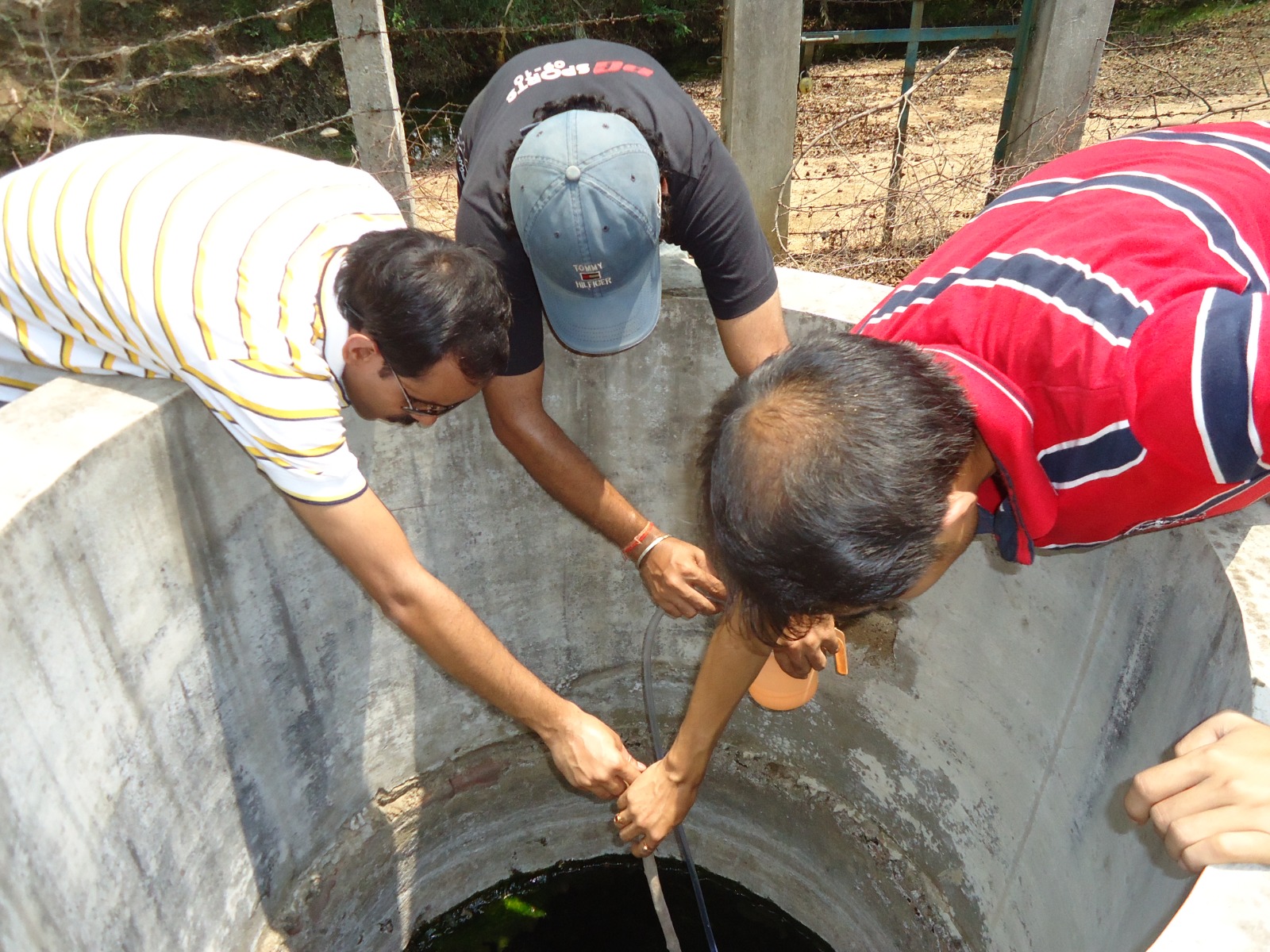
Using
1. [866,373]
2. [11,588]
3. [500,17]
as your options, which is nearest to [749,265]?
[866,373]

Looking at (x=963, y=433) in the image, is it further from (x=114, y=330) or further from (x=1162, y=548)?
(x=114, y=330)

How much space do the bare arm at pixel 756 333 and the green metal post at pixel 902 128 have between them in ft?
5.93

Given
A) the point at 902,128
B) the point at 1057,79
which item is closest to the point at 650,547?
the point at 902,128

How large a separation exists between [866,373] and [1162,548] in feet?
2.43

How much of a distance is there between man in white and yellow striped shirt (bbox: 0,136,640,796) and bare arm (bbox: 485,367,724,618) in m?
0.28

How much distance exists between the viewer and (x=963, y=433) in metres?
0.98

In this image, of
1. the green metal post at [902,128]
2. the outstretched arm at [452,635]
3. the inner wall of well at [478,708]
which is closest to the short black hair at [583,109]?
the inner wall of well at [478,708]

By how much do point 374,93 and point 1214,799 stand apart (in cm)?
280

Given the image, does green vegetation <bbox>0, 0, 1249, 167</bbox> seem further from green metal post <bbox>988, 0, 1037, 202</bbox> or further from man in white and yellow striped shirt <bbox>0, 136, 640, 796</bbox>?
man in white and yellow striped shirt <bbox>0, 136, 640, 796</bbox>

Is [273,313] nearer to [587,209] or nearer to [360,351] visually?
[360,351]

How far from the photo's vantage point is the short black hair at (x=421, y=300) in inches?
55.1

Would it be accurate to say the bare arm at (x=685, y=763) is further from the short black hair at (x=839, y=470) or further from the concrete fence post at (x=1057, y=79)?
the concrete fence post at (x=1057, y=79)

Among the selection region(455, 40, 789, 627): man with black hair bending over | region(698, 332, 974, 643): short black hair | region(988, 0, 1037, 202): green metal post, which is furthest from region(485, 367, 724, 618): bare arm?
region(988, 0, 1037, 202): green metal post

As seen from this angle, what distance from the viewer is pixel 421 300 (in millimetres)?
1397
